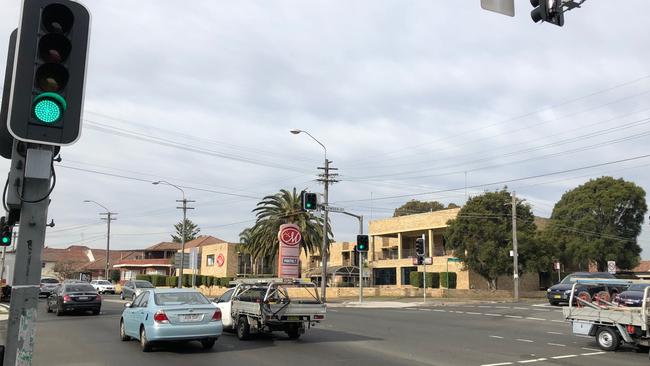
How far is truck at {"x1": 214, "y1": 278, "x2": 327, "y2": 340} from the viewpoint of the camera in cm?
1496

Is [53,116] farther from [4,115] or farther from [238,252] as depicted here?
[238,252]

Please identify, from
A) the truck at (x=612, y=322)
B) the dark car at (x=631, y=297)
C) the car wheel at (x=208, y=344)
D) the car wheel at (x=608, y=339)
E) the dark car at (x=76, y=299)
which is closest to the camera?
the car wheel at (x=208, y=344)

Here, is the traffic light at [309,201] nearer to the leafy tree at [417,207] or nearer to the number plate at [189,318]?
the number plate at [189,318]

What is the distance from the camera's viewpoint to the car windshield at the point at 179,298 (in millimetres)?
13320

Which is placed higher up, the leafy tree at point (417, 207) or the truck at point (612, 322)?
the leafy tree at point (417, 207)

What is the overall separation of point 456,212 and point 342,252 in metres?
20.1

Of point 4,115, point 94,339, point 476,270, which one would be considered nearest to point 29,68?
point 4,115

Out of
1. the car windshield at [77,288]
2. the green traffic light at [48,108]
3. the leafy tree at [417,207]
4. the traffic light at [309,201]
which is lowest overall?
the car windshield at [77,288]

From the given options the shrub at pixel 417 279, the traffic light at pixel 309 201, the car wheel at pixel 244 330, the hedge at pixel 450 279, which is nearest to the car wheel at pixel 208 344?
the car wheel at pixel 244 330

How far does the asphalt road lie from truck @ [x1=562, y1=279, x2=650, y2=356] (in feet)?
1.10

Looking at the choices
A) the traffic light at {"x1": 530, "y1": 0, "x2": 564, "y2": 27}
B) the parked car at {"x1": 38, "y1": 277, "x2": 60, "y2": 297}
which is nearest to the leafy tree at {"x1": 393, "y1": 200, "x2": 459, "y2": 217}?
the parked car at {"x1": 38, "y1": 277, "x2": 60, "y2": 297}

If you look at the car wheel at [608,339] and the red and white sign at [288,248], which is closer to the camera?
the car wheel at [608,339]

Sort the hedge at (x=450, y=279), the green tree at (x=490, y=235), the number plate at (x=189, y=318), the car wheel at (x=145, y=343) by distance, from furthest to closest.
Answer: the hedge at (x=450, y=279)
the green tree at (x=490, y=235)
the car wheel at (x=145, y=343)
the number plate at (x=189, y=318)

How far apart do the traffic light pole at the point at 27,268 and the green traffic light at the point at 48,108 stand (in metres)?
0.26
